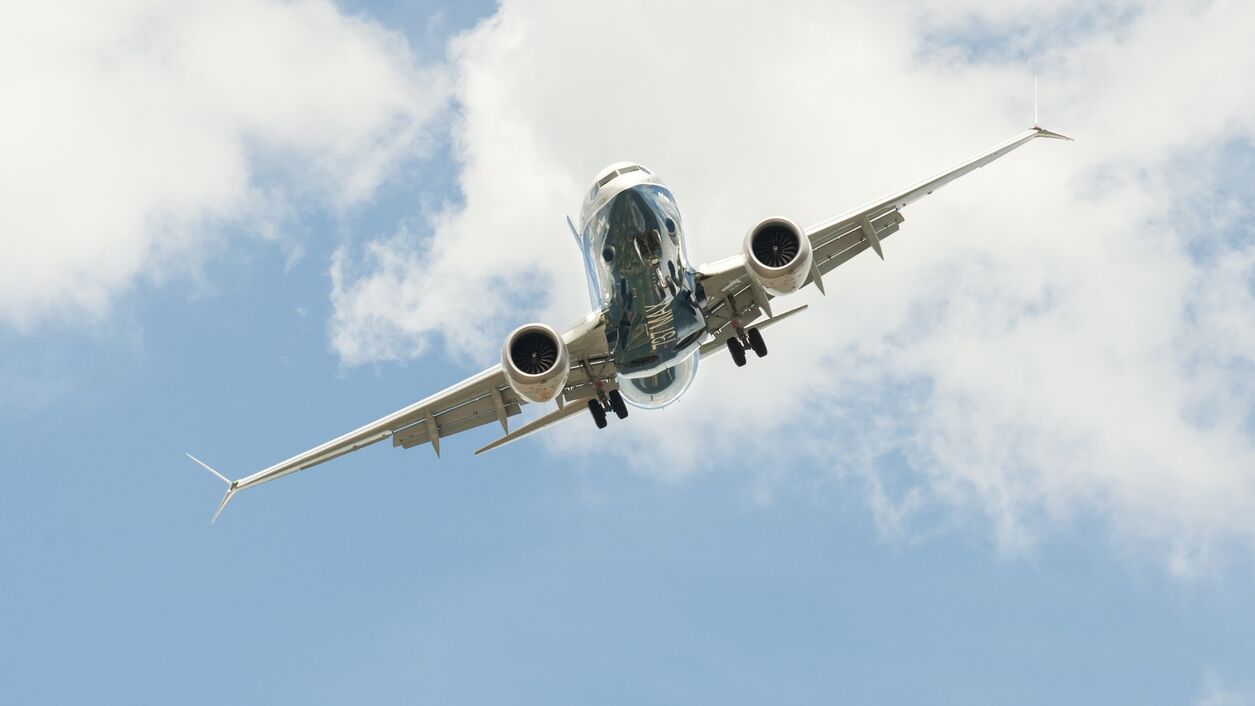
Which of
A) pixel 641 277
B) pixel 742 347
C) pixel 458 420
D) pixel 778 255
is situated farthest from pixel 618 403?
pixel 778 255

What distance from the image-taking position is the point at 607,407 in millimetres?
32812

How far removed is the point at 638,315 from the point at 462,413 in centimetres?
659

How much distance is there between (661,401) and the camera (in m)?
32.1

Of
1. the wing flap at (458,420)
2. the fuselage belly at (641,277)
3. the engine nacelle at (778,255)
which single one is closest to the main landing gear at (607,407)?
the fuselage belly at (641,277)

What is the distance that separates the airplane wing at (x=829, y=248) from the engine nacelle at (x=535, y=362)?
3877 mm

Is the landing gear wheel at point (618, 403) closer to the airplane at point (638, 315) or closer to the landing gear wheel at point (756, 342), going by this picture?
the airplane at point (638, 315)

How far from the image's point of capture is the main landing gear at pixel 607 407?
32.6 metres

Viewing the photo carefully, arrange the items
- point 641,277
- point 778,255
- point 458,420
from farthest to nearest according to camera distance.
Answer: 1. point 458,420
2. point 778,255
3. point 641,277

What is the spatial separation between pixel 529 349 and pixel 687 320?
3.68 metres

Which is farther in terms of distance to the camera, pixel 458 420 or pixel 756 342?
pixel 458 420

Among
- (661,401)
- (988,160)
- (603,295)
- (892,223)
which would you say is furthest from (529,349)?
(988,160)

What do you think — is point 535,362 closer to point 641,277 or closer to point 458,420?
point 641,277

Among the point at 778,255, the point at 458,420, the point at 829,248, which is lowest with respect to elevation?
the point at 458,420

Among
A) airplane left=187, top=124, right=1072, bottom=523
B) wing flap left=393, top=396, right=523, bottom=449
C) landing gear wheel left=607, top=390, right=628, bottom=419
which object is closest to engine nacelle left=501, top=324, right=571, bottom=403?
airplane left=187, top=124, right=1072, bottom=523
